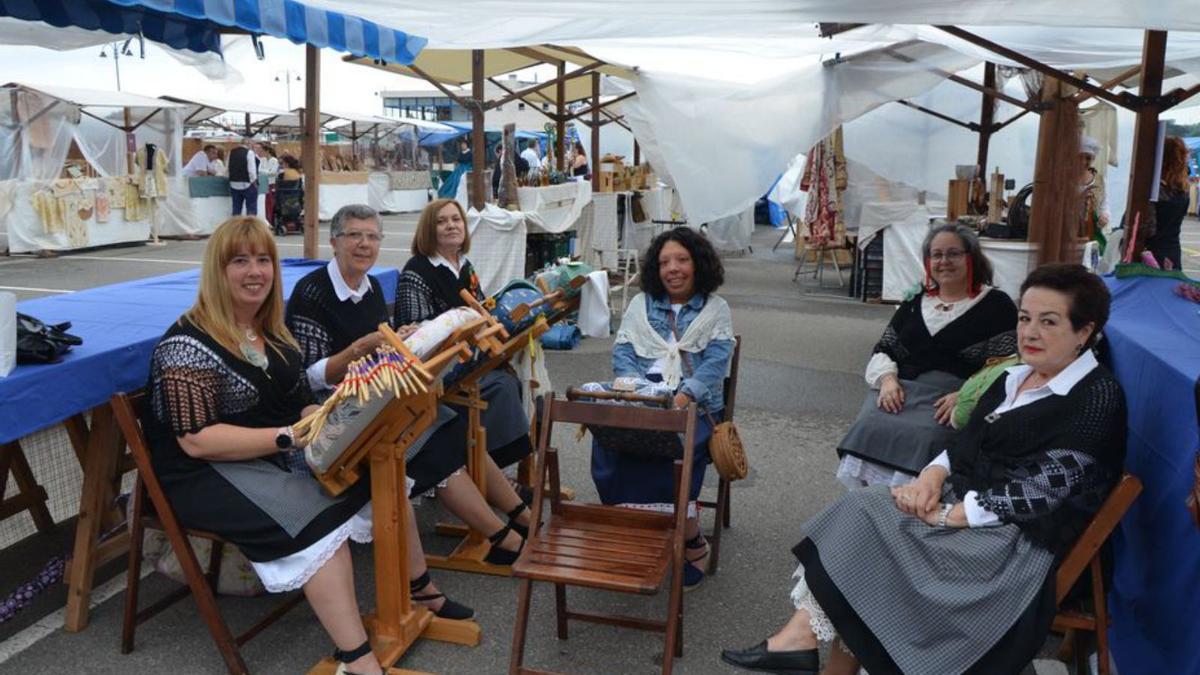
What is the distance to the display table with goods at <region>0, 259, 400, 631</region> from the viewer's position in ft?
9.30

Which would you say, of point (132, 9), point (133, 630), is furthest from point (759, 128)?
point (133, 630)

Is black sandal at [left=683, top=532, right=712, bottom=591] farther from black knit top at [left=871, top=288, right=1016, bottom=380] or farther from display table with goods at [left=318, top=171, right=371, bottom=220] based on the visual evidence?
display table with goods at [left=318, top=171, right=371, bottom=220]

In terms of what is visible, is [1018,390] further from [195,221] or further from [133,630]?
[195,221]

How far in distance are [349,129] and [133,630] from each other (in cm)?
2506

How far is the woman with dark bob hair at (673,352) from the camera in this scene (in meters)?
3.44

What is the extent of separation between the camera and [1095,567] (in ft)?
7.89

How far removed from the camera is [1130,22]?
3.06m

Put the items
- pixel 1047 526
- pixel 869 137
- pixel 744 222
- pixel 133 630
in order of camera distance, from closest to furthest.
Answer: pixel 1047 526
pixel 133 630
pixel 869 137
pixel 744 222

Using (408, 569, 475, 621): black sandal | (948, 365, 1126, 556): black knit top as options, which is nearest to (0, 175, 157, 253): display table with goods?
(408, 569, 475, 621): black sandal

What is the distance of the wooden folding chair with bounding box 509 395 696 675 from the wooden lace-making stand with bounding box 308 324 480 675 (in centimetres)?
38

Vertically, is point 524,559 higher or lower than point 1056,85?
lower

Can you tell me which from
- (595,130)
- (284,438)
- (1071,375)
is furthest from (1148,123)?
(595,130)

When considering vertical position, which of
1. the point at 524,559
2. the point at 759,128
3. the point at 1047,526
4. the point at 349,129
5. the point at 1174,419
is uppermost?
the point at 349,129

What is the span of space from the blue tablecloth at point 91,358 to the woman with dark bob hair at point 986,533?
2.21 meters
